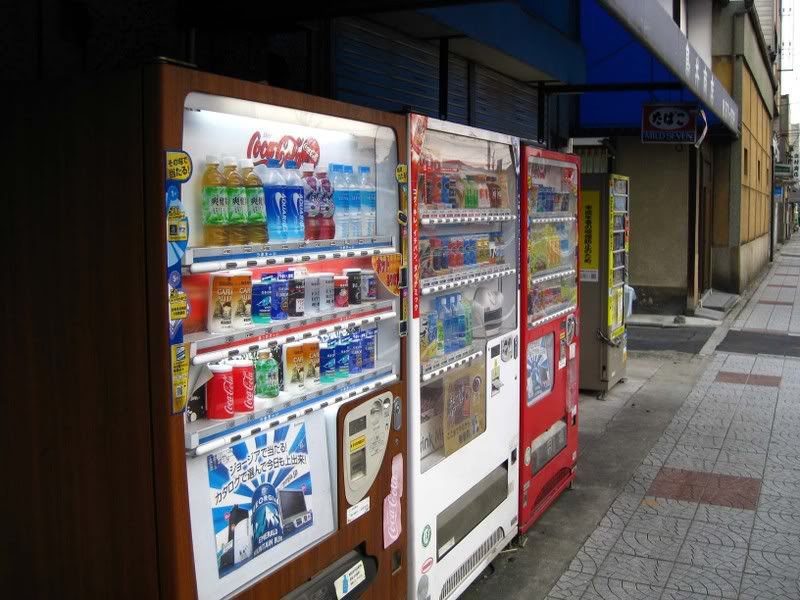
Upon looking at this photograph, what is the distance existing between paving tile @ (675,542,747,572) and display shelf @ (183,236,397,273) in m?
3.01

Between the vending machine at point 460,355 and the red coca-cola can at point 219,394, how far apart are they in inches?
47.8

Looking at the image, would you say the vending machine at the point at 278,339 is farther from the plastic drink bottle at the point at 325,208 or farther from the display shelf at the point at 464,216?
the display shelf at the point at 464,216

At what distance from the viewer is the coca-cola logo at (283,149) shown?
3338 millimetres

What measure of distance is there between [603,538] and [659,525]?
497mm

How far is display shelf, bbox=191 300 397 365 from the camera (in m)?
2.80

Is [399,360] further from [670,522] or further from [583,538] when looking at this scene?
[670,522]

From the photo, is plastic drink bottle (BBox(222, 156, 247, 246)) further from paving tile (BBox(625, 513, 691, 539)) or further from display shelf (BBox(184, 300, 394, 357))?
paving tile (BBox(625, 513, 691, 539))

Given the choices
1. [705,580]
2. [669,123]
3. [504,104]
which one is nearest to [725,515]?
[705,580]

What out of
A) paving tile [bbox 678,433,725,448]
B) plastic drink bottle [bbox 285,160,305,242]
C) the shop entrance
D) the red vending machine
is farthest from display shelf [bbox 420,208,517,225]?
the shop entrance

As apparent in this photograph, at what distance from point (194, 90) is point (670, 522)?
4751 mm

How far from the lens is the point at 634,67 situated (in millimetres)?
10141

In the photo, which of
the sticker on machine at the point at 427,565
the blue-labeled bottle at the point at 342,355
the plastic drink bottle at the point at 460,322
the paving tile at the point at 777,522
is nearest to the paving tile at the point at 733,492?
the paving tile at the point at 777,522

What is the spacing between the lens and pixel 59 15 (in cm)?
375

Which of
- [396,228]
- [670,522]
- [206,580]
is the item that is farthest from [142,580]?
[670,522]
